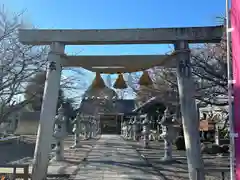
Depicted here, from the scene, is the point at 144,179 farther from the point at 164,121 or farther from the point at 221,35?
the point at 164,121

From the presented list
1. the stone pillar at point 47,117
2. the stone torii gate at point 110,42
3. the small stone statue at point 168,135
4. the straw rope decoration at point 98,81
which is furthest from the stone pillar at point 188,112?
the small stone statue at point 168,135

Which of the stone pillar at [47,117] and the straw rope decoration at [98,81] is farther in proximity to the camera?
the straw rope decoration at [98,81]

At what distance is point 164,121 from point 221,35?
34.2 feet

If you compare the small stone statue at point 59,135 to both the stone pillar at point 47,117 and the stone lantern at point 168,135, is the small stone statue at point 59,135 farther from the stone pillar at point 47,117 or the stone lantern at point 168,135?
the stone pillar at point 47,117

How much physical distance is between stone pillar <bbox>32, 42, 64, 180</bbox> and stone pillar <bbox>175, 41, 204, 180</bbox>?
279 cm

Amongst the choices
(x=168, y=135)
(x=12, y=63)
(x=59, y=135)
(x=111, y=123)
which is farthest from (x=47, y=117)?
(x=111, y=123)

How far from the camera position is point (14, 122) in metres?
63.2

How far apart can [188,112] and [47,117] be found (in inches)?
125

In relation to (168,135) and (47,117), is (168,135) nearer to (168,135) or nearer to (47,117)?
(168,135)

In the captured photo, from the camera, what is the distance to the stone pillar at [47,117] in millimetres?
7652

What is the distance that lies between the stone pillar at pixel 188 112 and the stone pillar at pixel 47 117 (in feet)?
9.17

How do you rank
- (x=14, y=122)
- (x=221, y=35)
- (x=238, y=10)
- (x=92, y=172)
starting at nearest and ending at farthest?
(x=238, y=10), (x=221, y=35), (x=92, y=172), (x=14, y=122)

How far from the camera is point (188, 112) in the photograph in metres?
7.34

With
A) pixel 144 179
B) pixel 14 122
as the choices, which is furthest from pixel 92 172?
pixel 14 122
